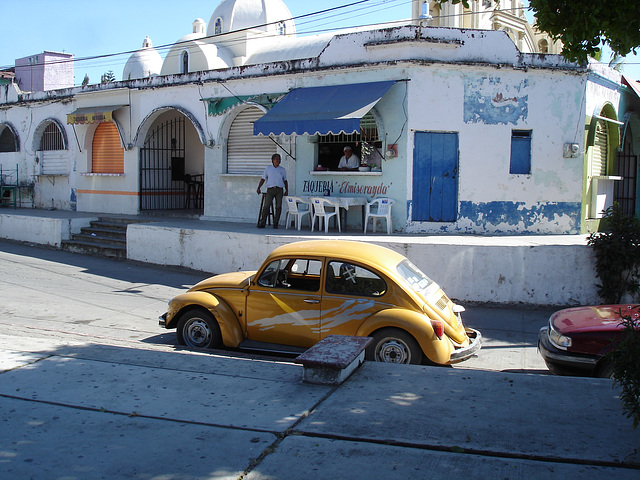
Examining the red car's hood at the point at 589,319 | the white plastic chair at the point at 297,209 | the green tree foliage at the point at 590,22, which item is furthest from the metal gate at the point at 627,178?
the green tree foliage at the point at 590,22

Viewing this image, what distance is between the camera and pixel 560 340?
6066 millimetres

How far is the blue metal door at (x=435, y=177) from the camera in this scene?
12.6m

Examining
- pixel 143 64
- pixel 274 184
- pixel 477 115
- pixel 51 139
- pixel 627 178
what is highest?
pixel 143 64

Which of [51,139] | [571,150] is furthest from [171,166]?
[571,150]

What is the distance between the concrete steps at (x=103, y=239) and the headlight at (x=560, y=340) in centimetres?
1071

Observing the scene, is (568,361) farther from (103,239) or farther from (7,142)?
(7,142)

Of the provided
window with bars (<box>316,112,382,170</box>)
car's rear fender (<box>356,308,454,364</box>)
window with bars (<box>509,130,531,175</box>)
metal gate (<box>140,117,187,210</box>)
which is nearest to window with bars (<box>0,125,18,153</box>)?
metal gate (<box>140,117,187,210</box>)

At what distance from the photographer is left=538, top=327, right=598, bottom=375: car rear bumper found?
19.3ft

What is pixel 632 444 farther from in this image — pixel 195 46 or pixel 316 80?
pixel 195 46

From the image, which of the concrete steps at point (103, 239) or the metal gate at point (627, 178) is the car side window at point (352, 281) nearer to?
the concrete steps at point (103, 239)

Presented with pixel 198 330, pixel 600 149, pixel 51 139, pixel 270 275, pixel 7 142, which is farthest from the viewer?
pixel 7 142

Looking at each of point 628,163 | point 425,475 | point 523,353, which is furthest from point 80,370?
point 628,163

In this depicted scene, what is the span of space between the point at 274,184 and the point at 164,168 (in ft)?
22.0

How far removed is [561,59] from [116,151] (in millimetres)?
12800
